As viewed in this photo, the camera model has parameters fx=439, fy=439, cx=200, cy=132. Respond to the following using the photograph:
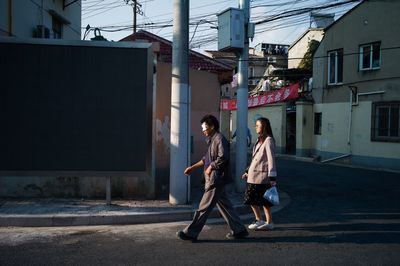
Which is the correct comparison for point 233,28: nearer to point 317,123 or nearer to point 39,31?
point 39,31

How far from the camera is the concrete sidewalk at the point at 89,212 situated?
718cm

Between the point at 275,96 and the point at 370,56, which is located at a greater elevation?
the point at 370,56

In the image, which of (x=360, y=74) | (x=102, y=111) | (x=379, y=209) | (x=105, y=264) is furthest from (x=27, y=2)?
(x=360, y=74)

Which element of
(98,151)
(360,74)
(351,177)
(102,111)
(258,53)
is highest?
(258,53)

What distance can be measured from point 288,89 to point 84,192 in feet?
56.2

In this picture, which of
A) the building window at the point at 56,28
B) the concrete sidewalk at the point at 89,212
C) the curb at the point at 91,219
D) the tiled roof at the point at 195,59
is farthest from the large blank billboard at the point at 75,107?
the building window at the point at 56,28

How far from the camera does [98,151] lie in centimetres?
816

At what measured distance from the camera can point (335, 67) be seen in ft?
69.6

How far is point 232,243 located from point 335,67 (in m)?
16.9

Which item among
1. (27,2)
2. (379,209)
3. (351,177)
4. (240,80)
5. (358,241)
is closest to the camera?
(358,241)

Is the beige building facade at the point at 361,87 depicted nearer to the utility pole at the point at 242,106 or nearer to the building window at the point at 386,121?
the building window at the point at 386,121

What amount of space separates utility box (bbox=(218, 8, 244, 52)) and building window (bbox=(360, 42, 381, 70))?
1076 cm

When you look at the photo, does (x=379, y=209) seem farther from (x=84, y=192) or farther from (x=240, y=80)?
(x=84, y=192)

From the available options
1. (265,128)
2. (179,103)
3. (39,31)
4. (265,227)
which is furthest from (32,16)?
(265,227)
